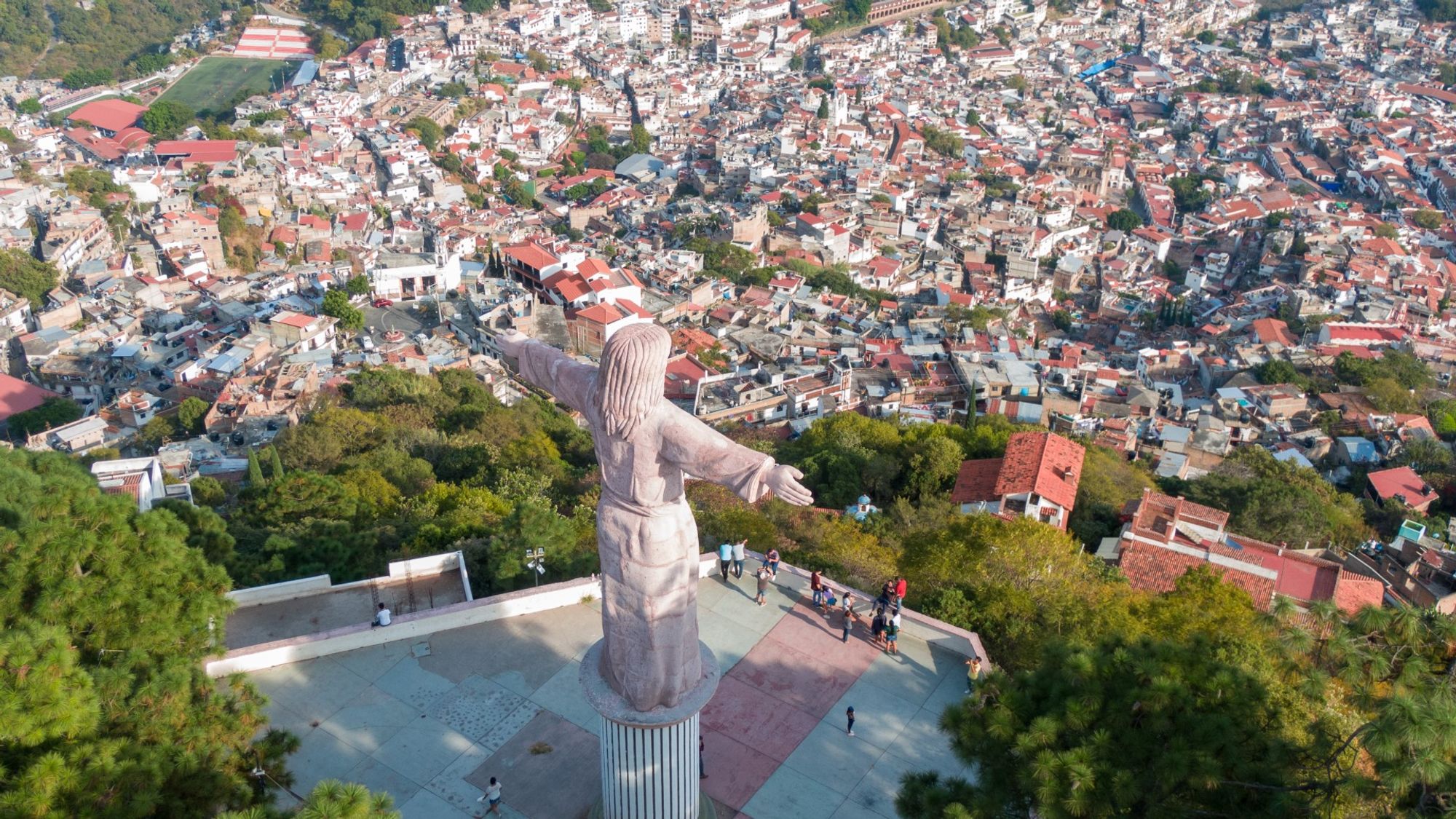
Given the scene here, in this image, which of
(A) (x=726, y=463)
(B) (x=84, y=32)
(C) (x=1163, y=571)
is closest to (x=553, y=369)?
(A) (x=726, y=463)

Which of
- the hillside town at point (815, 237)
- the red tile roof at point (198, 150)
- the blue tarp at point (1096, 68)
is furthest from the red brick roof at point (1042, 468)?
the blue tarp at point (1096, 68)

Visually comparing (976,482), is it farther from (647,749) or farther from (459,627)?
(647,749)

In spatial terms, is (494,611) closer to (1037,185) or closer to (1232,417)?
(1232,417)

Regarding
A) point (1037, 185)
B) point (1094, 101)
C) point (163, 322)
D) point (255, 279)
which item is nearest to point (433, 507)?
point (163, 322)

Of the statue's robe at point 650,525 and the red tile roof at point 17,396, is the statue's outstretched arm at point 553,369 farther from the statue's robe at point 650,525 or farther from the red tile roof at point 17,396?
the red tile roof at point 17,396

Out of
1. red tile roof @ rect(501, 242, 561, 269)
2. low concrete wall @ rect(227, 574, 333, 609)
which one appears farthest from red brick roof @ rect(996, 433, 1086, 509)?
red tile roof @ rect(501, 242, 561, 269)

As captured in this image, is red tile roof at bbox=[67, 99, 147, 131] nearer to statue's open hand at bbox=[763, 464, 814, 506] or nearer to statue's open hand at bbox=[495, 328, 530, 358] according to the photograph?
statue's open hand at bbox=[495, 328, 530, 358]

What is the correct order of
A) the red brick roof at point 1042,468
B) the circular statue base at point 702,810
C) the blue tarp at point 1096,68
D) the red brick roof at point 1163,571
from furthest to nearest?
the blue tarp at point 1096,68
the red brick roof at point 1042,468
the red brick roof at point 1163,571
the circular statue base at point 702,810
